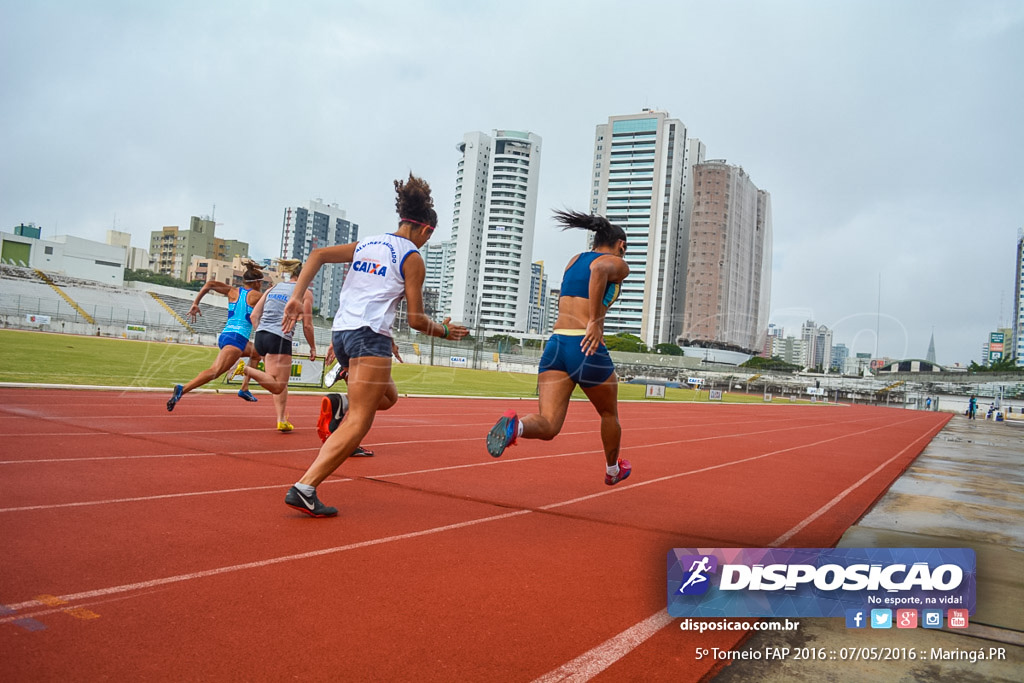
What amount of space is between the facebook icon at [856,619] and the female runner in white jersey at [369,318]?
2.72 m

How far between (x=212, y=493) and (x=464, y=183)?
508 ft

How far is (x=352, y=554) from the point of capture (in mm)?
3637

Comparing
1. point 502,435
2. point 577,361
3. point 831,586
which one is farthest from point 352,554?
point 831,586

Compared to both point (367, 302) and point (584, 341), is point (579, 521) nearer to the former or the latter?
point (584, 341)

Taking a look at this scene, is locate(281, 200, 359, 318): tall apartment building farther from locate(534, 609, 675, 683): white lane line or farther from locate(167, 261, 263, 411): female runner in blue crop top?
locate(534, 609, 675, 683): white lane line

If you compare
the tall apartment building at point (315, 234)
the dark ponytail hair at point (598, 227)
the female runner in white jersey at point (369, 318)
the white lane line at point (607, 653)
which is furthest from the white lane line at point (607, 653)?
the tall apartment building at point (315, 234)

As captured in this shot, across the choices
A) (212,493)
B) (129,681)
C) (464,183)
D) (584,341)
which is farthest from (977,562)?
(464,183)

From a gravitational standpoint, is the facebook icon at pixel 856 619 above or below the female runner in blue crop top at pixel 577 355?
below

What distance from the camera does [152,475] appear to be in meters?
5.34

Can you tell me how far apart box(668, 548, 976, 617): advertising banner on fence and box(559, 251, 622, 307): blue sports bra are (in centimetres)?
212

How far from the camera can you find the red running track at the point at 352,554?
242 cm

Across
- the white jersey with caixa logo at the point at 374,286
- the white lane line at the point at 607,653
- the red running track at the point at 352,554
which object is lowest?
the red running track at the point at 352,554

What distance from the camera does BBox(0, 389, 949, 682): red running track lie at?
242cm

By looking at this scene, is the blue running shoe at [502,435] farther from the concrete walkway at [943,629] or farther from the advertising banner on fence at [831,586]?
the concrete walkway at [943,629]
